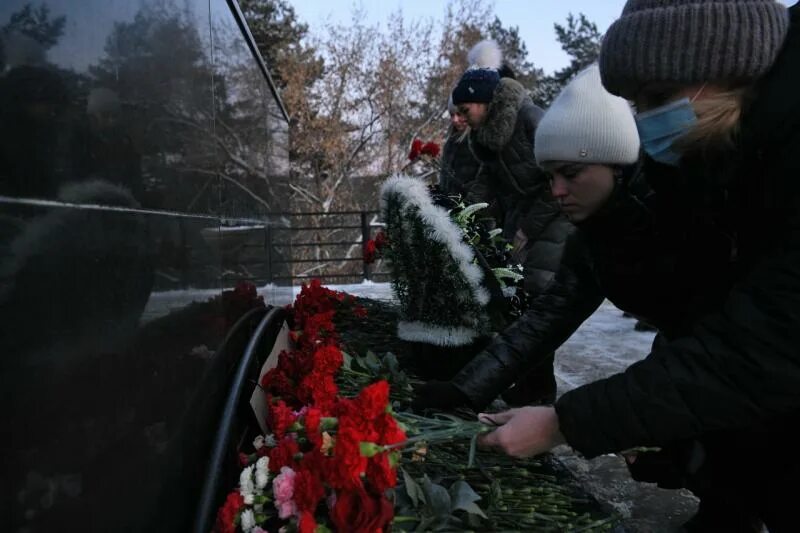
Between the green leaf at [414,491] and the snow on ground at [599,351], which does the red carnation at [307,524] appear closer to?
the green leaf at [414,491]

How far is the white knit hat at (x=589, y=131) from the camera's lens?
1.80 metres

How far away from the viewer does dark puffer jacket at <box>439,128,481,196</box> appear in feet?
12.7

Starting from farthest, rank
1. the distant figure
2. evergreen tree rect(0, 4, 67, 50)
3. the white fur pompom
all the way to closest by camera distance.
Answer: the white fur pompom, the distant figure, evergreen tree rect(0, 4, 67, 50)

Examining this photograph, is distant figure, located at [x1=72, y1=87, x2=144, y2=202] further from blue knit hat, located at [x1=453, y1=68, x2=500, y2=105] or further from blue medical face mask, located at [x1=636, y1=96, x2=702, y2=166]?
blue knit hat, located at [x1=453, y1=68, x2=500, y2=105]

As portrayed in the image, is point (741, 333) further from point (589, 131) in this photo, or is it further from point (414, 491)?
point (589, 131)

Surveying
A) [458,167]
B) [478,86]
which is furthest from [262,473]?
[458,167]

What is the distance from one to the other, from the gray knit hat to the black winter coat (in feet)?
0.14

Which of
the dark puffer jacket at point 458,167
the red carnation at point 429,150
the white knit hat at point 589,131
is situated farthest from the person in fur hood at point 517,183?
the white knit hat at point 589,131

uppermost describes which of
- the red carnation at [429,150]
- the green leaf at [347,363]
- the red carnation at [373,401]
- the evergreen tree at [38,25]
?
the evergreen tree at [38,25]

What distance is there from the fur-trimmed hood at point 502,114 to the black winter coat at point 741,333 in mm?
2020

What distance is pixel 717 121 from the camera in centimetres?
118

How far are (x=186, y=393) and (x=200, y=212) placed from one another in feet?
1.57

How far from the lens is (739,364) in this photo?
1.04 m

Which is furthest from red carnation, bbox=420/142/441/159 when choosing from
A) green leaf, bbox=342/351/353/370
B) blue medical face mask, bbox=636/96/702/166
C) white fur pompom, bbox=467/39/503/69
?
blue medical face mask, bbox=636/96/702/166
